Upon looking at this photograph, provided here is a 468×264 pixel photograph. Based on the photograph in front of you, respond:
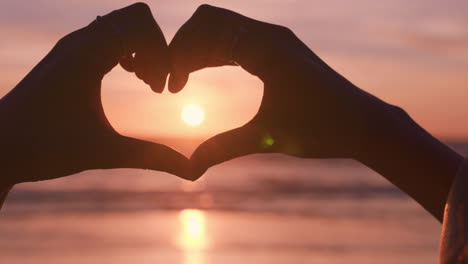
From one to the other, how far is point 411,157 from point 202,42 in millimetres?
543

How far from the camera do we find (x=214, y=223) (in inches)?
720

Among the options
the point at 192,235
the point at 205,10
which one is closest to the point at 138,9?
the point at 205,10

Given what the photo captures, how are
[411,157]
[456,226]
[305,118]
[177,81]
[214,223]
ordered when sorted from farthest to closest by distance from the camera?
[214,223] < [177,81] < [305,118] < [411,157] < [456,226]

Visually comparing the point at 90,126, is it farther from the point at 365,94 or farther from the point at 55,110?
the point at 365,94

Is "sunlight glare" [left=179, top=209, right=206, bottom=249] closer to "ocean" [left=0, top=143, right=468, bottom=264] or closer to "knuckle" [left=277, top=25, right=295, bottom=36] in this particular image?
"ocean" [left=0, top=143, right=468, bottom=264]

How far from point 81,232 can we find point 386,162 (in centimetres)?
1450

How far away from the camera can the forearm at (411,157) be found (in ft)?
5.89

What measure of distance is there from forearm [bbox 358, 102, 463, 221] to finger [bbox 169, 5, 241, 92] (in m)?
0.40

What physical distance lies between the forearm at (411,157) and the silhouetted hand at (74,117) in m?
0.46

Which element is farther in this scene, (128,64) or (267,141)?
(128,64)

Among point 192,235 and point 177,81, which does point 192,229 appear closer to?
point 192,235

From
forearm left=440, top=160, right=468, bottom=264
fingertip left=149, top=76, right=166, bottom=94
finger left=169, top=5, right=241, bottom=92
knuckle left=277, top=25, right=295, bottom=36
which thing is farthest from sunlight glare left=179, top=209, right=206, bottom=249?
forearm left=440, top=160, right=468, bottom=264

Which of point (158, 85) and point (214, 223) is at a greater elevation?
point (214, 223)

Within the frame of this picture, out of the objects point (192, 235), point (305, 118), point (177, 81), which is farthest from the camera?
point (192, 235)
